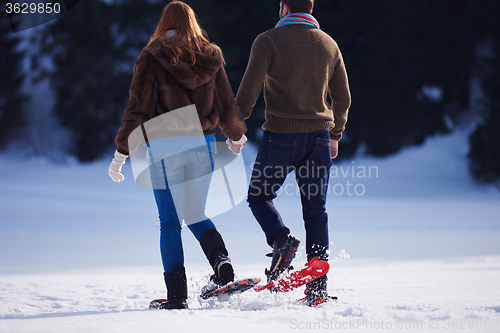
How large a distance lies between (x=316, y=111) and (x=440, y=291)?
1.56 metres

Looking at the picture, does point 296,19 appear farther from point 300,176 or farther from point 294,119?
point 300,176

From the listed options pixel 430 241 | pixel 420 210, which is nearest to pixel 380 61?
pixel 420 210

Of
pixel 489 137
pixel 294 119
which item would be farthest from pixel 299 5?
pixel 489 137

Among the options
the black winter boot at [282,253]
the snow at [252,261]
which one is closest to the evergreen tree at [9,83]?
the snow at [252,261]

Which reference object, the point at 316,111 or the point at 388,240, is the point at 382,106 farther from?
the point at 316,111

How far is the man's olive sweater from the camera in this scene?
2832 millimetres

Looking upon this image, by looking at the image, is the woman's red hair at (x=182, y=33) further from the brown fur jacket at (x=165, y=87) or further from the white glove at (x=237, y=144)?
the white glove at (x=237, y=144)

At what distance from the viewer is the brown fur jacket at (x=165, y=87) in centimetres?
267

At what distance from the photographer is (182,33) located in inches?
108

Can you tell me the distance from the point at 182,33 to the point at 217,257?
1.22m

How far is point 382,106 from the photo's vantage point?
600 inches

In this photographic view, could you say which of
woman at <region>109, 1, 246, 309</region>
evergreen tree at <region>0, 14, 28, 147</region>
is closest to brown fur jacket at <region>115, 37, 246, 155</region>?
woman at <region>109, 1, 246, 309</region>

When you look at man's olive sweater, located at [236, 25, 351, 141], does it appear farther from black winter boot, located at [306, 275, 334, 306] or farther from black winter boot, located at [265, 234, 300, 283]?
black winter boot, located at [306, 275, 334, 306]

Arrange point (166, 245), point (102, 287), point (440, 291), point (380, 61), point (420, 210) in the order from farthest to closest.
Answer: point (380, 61) < point (420, 210) < point (102, 287) < point (440, 291) < point (166, 245)
